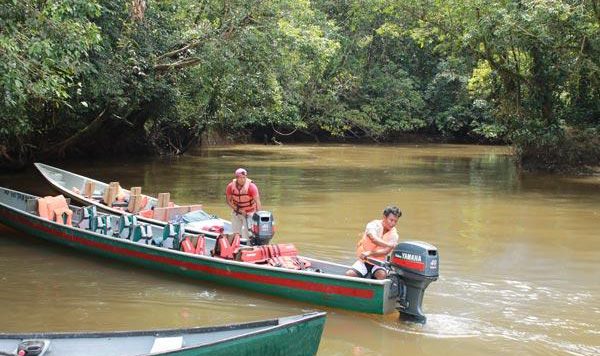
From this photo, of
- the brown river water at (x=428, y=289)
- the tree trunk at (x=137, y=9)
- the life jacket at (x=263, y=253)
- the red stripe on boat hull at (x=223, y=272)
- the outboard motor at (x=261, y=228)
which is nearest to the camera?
the brown river water at (x=428, y=289)

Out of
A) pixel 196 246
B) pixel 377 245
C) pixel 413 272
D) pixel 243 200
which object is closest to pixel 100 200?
pixel 243 200

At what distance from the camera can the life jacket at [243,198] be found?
9.62 meters

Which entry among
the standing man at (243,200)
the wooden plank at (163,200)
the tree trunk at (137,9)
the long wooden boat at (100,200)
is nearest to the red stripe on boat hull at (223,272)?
the long wooden boat at (100,200)

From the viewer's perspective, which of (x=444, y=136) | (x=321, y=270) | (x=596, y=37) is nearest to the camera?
(x=321, y=270)

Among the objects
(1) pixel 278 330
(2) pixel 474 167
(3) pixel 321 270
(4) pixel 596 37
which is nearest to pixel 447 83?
(2) pixel 474 167

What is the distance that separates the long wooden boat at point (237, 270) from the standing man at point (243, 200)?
1.69 ft

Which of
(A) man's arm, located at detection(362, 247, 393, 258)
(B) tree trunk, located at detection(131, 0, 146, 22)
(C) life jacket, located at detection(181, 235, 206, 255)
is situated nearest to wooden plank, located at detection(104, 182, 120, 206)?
(C) life jacket, located at detection(181, 235, 206, 255)

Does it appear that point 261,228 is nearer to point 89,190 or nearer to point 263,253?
point 263,253

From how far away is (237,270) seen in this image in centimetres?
809

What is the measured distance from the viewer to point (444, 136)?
43250 mm

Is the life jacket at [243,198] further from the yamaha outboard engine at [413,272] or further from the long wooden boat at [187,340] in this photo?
the long wooden boat at [187,340]

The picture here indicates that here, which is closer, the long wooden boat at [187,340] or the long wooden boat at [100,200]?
the long wooden boat at [187,340]

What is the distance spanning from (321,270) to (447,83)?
33.9 meters

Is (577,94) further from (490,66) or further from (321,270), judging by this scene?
(321,270)
